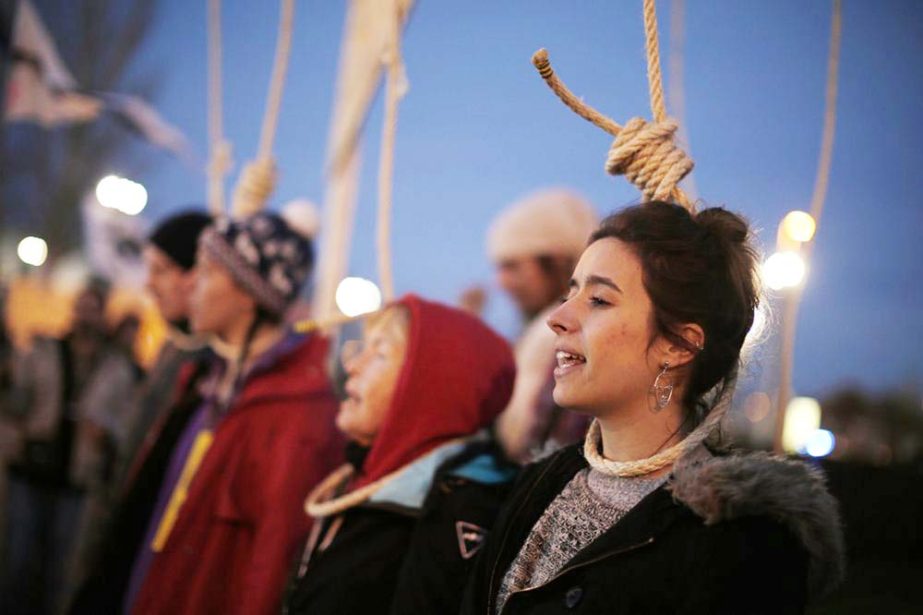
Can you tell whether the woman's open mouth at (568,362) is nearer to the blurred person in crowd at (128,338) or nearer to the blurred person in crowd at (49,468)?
the blurred person in crowd at (49,468)

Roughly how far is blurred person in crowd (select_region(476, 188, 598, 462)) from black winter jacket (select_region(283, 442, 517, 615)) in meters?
0.75

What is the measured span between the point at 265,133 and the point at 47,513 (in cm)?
238

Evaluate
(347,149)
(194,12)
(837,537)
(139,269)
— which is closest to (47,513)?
(139,269)

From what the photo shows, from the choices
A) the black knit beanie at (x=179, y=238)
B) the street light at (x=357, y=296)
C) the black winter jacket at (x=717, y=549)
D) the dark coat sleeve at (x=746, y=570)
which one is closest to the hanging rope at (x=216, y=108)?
the black knit beanie at (x=179, y=238)

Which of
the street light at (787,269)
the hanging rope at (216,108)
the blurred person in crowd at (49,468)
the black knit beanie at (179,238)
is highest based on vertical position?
the hanging rope at (216,108)

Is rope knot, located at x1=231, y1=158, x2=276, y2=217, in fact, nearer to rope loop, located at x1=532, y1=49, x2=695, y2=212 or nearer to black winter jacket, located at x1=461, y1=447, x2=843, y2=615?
rope loop, located at x1=532, y1=49, x2=695, y2=212

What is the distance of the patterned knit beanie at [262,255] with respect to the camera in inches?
121

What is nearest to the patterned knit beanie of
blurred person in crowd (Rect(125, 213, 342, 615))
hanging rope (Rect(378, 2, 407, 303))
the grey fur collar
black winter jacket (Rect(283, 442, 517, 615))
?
blurred person in crowd (Rect(125, 213, 342, 615))

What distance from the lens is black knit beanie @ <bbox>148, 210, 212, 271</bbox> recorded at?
3859mm

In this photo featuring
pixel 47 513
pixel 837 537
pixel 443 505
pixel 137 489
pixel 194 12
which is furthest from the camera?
pixel 194 12

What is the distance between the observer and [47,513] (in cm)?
445

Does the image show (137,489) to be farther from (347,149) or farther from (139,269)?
(139,269)

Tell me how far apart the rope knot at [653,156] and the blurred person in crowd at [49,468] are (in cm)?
363

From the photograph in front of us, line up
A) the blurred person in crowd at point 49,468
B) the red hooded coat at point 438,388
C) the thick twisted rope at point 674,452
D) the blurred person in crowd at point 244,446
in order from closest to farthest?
the thick twisted rope at point 674,452 → the red hooded coat at point 438,388 → the blurred person in crowd at point 244,446 → the blurred person in crowd at point 49,468
